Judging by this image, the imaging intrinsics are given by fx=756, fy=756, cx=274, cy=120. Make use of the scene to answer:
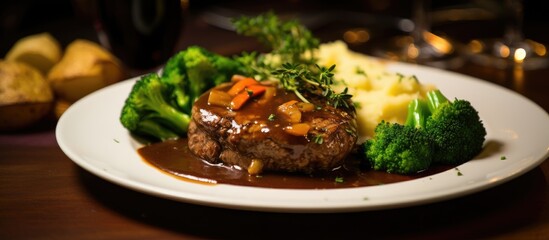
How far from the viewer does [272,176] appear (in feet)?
9.78

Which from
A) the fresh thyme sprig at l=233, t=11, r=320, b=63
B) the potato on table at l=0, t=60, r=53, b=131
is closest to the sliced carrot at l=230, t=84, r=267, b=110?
the fresh thyme sprig at l=233, t=11, r=320, b=63

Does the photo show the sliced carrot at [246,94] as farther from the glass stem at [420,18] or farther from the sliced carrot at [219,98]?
the glass stem at [420,18]

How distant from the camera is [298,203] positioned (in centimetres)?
247

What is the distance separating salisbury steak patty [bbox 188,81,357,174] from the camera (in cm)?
294

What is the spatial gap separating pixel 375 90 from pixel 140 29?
5.12 ft

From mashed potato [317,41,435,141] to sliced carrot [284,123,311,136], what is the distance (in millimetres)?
552

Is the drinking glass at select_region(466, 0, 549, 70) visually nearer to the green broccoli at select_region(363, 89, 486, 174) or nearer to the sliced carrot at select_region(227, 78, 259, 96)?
the green broccoli at select_region(363, 89, 486, 174)

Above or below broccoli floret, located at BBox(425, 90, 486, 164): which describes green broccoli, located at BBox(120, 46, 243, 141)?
below

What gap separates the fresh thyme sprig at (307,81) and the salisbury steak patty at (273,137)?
0.09 meters

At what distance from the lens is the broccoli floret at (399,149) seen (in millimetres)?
2992

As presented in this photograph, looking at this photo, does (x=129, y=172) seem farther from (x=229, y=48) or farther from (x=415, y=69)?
(x=229, y=48)

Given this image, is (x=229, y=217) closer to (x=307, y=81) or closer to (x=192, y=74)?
(x=307, y=81)

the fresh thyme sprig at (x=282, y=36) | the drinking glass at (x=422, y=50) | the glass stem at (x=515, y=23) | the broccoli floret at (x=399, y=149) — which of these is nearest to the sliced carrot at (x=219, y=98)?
the broccoli floret at (x=399, y=149)

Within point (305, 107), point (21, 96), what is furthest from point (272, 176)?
point (21, 96)
